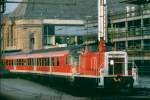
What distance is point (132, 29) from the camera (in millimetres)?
63094

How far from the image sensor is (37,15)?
91.9 m

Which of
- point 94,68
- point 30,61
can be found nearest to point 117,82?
point 94,68

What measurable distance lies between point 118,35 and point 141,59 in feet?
41.1

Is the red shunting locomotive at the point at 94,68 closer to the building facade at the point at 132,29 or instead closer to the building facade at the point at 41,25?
the building facade at the point at 132,29

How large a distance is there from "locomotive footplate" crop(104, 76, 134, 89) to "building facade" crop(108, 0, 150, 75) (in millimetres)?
25693

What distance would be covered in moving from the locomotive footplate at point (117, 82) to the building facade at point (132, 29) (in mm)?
25693

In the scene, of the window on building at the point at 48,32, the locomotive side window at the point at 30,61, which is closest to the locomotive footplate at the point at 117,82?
the locomotive side window at the point at 30,61

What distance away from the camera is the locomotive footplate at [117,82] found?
1016 inches

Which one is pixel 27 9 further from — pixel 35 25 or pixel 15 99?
pixel 15 99

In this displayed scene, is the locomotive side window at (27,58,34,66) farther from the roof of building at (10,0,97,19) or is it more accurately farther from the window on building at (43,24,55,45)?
the roof of building at (10,0,97,19)

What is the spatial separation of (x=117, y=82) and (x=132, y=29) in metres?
37.9

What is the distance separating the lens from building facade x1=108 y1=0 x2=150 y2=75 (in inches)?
2229

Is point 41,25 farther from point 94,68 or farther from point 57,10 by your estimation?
point 94,68

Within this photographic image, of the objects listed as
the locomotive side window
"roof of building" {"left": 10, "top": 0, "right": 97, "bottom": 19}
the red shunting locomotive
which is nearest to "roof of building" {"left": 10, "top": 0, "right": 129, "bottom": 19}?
"roof of building" {"left": 10, "top": 0, "right": 97, "bottom": 19}
